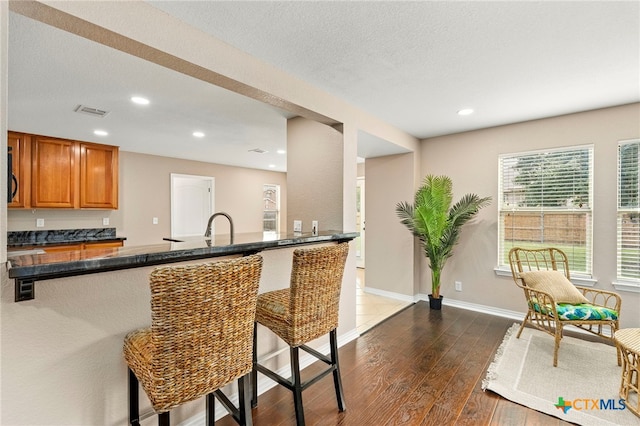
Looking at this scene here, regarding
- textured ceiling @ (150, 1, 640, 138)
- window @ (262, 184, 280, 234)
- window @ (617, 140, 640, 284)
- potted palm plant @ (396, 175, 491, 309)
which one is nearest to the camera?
textured ceiling @ (150, 1, 640, 138)

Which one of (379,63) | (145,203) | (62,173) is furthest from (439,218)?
(62,173)

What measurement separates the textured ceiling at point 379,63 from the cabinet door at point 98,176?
94cm

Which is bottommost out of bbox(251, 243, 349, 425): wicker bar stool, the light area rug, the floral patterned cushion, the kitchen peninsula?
the light area rug

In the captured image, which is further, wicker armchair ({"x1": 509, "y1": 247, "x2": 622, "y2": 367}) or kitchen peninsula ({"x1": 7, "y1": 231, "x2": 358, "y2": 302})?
wicker armchair ({"x1": 509, "y1": 247, "x2": 622, "y2": 367})

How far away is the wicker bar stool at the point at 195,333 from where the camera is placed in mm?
1120

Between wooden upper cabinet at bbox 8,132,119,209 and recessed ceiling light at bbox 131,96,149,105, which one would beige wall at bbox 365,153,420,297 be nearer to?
recessed ceiling light at bbox 131,96,149,105

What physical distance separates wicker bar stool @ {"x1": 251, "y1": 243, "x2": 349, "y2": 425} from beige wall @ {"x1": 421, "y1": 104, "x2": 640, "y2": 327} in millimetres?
2846

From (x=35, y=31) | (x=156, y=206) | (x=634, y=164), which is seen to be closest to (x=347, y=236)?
(x=35, y=31)

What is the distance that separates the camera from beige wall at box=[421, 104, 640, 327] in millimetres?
3123

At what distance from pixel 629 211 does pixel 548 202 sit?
2.22ft

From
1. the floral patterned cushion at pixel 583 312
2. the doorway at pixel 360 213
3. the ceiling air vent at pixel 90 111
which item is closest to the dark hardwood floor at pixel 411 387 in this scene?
the floral patterned cushion at pixel 583 312

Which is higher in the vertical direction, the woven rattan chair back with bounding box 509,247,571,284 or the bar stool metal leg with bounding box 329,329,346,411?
the woven rattan chair back with bounding box 509,247,571,284

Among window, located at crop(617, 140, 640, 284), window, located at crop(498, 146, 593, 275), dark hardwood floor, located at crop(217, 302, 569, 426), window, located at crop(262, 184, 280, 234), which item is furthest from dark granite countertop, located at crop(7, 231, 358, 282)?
window, located at crop(262, 184, 280, 234)

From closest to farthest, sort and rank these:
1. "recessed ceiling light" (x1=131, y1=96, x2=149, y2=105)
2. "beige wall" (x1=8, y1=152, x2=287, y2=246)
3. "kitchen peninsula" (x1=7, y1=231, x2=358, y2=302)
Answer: "kitchen peninsula" (x1=7, y1=231, x2=358, y2=302), "recessed ceiling light" (x1=131, y1=96, x2=149, y2=105), "beige wall" (x1=8, y1=152, x2=287, y2=246)
